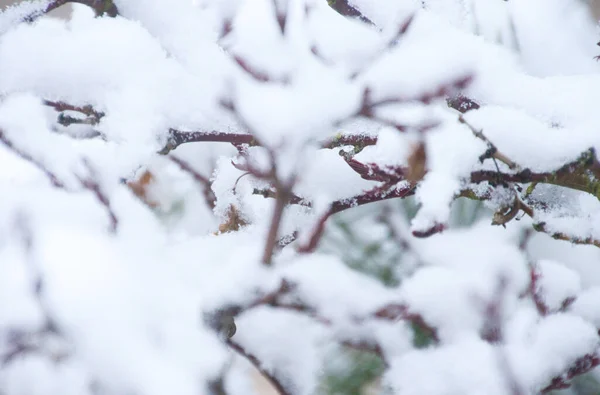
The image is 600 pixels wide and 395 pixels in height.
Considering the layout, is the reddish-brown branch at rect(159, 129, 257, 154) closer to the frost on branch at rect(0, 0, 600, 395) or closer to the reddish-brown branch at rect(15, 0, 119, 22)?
the frost on branch at rect(0, 0, 600, 395)

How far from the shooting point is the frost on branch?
382 mm

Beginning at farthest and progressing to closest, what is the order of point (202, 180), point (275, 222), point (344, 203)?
point (202, 180)
point (344, 203)
point (275, 222)

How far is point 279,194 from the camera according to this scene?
14.5 inches

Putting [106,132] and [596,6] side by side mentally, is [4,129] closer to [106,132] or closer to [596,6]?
[106,132]

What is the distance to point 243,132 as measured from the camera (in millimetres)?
477

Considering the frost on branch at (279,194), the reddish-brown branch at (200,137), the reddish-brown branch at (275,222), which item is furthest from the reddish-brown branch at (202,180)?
the reddish-brown branch at (275,222)

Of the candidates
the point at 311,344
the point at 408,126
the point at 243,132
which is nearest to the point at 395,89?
the point at 408,126

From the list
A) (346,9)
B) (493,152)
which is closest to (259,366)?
(493,152)

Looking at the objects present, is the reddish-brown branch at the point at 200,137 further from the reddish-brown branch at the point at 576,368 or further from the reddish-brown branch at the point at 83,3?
the reddish-brown branch at the point at 576,368

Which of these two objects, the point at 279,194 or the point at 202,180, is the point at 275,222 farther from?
the point at 202,180

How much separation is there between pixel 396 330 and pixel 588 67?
0.41 metres

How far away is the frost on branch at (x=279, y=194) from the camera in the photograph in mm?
382

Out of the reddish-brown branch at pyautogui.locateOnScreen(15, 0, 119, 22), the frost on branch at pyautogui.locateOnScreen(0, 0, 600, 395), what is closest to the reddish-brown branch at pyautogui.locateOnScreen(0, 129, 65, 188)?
the frost on branch at pyautogui.locateOnScreen(0, 0, 600, 395)

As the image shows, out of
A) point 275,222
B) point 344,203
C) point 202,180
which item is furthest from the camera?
point 202,180
